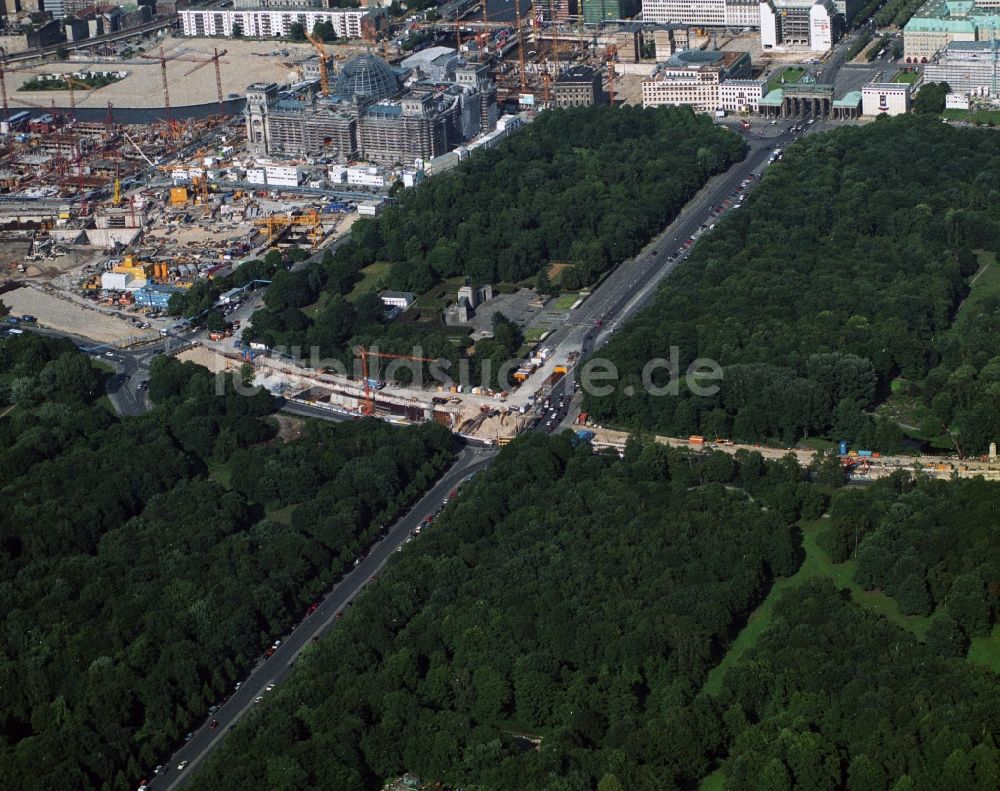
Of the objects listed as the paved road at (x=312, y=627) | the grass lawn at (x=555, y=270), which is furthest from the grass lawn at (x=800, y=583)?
the grass lawn at (x=555, y=270)

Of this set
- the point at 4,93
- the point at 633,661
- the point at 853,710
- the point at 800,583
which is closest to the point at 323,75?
the point at 4,93

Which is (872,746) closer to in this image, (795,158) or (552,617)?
(552,617)

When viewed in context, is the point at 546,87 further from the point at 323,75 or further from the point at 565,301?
the point at 565,301

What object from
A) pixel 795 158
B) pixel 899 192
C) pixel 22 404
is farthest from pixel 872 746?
pixel 795 158

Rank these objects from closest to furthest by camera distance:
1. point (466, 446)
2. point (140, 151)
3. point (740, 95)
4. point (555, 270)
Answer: point (466, 446)
point (555, 270)
point (140, 151)
point (740, 95)

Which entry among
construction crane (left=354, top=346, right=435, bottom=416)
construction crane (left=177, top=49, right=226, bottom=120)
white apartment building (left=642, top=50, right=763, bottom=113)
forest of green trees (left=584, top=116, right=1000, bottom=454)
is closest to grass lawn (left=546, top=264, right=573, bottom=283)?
forest of green trees (left=584, top=116, right=1000, bottom=454)

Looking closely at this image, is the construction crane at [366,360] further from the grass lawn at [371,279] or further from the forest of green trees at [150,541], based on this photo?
the grass lawn at [371,279]
